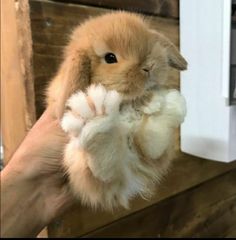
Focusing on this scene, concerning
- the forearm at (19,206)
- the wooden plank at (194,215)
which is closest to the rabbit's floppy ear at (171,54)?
the forearm at (19,206)

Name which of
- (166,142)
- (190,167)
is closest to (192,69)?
(190,167)

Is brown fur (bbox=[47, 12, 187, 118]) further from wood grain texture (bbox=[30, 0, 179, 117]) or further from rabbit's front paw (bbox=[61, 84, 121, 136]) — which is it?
wood grain texture (bbox=[30, 0, 179, 117])

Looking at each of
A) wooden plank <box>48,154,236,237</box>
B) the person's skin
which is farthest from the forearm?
wooden plank <box>48,154,236,237</box>

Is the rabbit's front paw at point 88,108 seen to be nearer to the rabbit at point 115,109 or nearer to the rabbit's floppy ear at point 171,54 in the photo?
the rabbit at point 115,109

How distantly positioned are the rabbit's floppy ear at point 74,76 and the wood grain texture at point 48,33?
0.24 meters

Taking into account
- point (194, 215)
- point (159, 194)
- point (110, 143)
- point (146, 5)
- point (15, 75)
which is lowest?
point (194, 215)

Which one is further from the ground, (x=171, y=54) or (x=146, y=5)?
(x=146, y=5)

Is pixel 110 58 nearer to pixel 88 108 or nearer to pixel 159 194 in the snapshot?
pixel 88 108

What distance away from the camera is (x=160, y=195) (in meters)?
1.08

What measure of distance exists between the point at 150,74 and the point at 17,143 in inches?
16.5

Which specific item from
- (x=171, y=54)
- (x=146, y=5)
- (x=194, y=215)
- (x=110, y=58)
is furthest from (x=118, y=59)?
(x=194, y=215)

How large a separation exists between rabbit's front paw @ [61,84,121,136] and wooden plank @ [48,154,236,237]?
14.5 inches

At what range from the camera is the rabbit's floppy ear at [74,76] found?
0.54m

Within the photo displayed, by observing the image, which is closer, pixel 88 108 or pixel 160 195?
pixel 88 108
